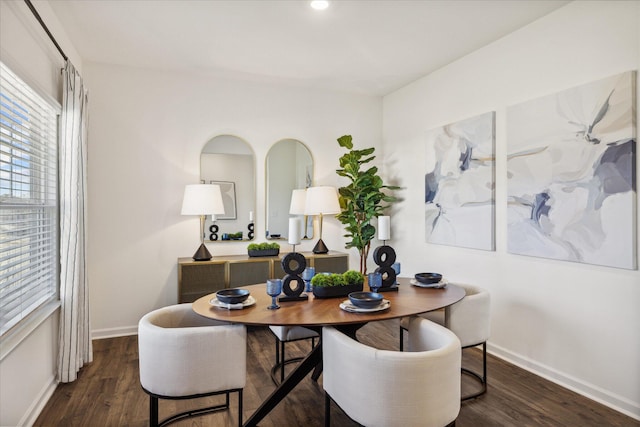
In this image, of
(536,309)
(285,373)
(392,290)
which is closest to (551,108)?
(536,309)

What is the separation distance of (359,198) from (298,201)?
686 mm

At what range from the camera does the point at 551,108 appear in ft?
9.34

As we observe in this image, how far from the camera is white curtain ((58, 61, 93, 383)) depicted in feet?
9.24

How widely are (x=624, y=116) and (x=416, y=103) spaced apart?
2.18 meters

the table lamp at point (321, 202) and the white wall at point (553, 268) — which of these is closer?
the white wall at point (553, 268)

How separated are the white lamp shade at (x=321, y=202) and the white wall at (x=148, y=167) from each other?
22.4 inches

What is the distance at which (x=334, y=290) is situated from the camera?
7.68ft

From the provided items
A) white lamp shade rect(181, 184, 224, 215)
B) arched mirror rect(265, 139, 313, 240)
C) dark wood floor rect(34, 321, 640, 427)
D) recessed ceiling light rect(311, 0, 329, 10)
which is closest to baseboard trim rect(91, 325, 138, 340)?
dark wood floor rect(34, 321, 640, 427)

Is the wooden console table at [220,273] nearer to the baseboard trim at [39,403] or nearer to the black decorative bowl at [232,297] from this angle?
the baseboard trim at [39,403]

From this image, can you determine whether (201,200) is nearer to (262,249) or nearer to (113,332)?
(262,249)

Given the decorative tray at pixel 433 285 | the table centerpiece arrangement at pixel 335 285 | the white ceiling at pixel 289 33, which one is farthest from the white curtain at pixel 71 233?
the decorative tray at pixel 433 285

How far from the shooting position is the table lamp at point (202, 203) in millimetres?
3740

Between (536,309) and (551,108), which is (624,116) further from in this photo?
(536,309)

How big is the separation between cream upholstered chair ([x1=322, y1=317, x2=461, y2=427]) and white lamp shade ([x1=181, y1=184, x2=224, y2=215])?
2348mm
